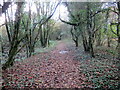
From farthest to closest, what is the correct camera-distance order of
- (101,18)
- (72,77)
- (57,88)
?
(101,18) → (72,77) → (57,88)

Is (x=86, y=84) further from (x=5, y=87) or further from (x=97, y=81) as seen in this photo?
(x=5, y=87)

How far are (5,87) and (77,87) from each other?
3206 millimetres

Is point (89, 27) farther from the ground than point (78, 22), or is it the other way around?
point (78, 22)

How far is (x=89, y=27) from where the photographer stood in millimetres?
9688

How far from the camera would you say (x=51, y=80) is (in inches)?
201

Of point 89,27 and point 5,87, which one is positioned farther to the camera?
point 89,27

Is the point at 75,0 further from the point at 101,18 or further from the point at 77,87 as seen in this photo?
the point at 77,87

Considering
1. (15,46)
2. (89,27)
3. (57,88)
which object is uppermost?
(89,27)

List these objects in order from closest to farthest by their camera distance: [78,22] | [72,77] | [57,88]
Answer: [57,88], [72,77], [78,22]

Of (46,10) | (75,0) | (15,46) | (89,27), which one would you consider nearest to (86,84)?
(15,46)

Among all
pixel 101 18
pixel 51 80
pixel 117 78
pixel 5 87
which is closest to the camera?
pixel 5 87

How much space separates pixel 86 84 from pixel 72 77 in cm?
104

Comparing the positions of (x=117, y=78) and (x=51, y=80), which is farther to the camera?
(x=51, y=80)

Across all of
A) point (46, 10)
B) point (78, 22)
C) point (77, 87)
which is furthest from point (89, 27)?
point (46, 10)
